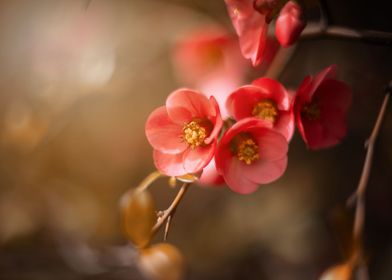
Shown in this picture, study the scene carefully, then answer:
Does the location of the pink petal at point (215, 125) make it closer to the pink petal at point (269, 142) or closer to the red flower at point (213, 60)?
the pink petal at point (269, 142)

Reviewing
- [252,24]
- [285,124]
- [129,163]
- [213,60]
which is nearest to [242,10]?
[252,24]

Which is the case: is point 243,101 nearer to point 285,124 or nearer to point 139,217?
point 285,124

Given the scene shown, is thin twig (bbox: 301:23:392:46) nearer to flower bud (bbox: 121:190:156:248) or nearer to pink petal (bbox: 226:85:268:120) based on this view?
pink petal (bbox: 226:85:268:120)

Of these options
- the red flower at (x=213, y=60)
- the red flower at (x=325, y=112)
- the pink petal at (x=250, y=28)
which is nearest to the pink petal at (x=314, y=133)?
the red flower at (x=325, y=112)

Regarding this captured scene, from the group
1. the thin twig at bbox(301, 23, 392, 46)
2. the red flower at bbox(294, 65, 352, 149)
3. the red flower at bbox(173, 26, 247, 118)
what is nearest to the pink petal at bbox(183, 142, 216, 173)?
the red flower at bbox(294, 65, 352, 149)

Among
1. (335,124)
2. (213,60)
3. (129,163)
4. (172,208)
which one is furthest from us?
(129,163)

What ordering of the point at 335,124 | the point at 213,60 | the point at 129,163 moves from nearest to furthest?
1. the point at 335,124
2. the point at 213,60
3. the point at 129,163

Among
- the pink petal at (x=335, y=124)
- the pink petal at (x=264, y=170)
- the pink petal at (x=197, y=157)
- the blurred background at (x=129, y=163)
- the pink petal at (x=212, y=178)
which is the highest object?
the pink petal at (x=197, y=157)
